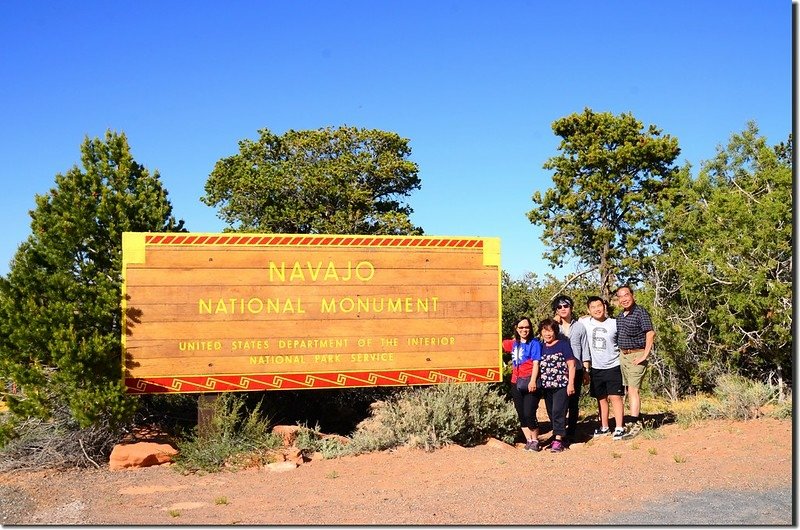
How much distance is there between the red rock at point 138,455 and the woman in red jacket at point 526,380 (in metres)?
4.04

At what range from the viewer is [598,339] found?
9.43 m

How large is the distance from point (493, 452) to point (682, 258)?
766 centimetres

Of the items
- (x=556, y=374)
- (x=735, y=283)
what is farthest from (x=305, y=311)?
(x=735, y=283)

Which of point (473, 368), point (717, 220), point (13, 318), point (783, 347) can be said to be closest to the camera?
point (13, 318)

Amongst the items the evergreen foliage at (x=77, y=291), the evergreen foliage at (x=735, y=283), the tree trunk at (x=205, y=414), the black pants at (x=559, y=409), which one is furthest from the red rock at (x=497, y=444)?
the evergreen foliage at (x=735, y=283)

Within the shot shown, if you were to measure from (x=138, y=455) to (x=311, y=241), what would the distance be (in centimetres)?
314

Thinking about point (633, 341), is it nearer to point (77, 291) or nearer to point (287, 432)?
point (287, 432)

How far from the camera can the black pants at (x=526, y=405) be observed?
9.34 metres

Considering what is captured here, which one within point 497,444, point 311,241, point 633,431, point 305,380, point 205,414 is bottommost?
point 497,444

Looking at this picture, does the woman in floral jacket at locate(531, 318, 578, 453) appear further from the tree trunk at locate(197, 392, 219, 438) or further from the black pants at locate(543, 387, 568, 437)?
the tree trunk at locate(197, 392, 219, 438)

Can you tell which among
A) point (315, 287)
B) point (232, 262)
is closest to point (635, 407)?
point (315, 287)

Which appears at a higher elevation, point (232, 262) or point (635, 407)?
point (232, 262)

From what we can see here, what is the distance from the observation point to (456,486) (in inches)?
291

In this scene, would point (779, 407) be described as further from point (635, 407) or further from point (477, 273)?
point (477, 273)
